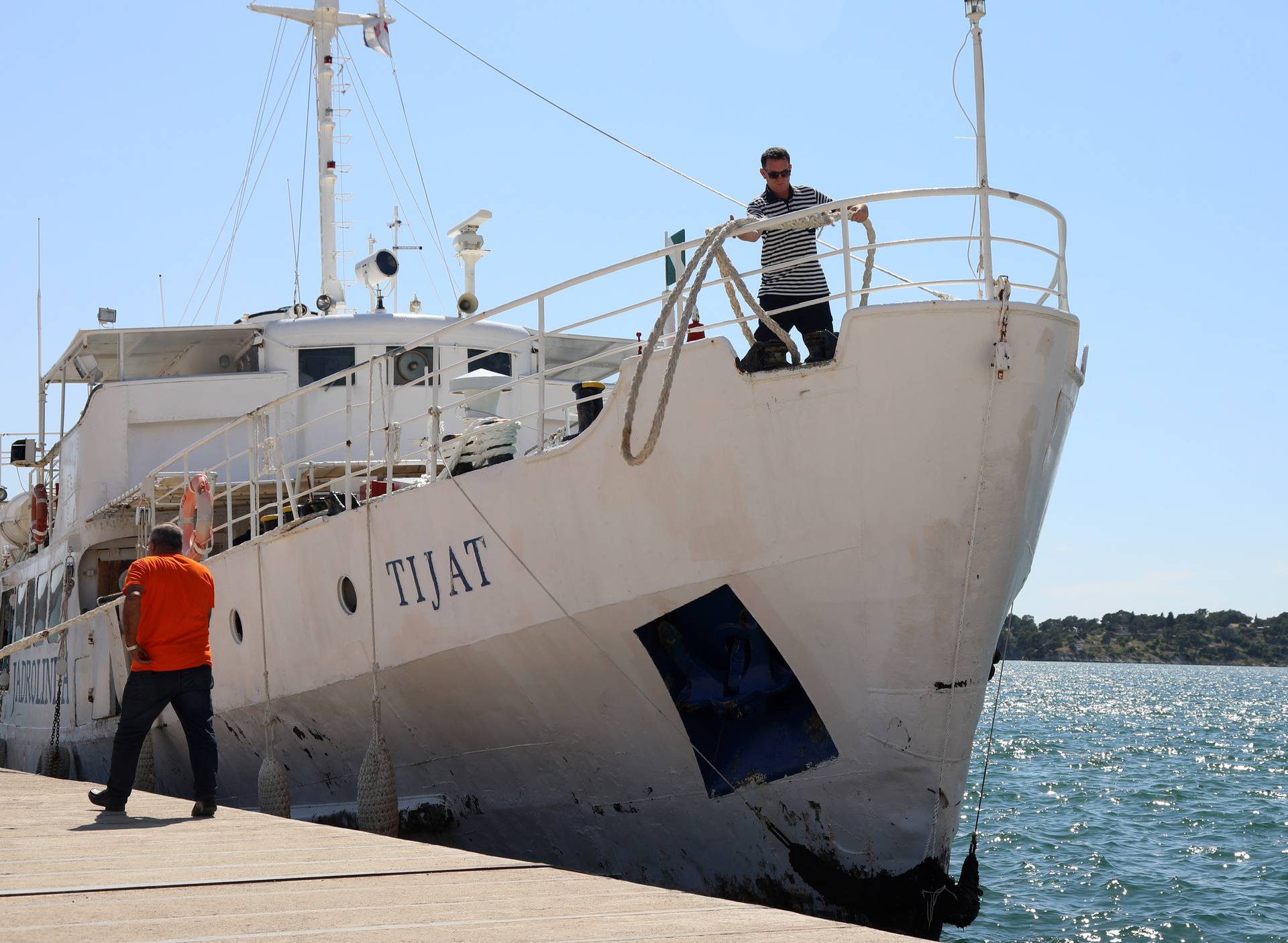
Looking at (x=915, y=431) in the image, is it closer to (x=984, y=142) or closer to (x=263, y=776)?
(x=984, y=142)

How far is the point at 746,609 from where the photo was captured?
766 cm

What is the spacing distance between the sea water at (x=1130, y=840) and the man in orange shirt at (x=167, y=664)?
619 centimetres

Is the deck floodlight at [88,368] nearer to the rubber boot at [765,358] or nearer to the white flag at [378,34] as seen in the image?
the white flag at [378,34]

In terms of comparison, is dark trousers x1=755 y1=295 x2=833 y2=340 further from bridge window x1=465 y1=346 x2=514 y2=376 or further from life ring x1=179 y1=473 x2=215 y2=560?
bridge window x1=465 y1=346 x2=514 y2=376

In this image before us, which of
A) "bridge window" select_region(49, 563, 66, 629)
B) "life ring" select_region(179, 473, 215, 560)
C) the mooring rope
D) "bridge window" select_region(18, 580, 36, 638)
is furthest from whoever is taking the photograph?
"bridge window" select_region(18, 580, 36, 638)

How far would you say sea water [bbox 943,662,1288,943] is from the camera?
10906 millimetres

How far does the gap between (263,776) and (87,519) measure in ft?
17.2

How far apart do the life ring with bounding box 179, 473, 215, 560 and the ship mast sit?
483 cm

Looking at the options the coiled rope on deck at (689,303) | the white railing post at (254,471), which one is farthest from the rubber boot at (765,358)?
the white railing post at (254,471)

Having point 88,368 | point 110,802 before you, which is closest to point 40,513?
point 88,368

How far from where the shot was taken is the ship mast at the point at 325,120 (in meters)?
15.8

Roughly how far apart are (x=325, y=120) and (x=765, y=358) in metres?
10.2

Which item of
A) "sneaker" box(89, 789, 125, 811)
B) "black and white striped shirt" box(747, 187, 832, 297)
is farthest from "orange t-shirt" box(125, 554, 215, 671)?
"black and white striped shirt" box(747, 187, 832, 297)

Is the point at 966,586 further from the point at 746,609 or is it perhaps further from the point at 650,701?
the point at 650,701
